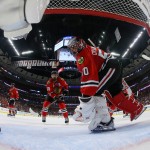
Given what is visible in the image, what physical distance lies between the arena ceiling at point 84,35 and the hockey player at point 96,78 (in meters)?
8.53

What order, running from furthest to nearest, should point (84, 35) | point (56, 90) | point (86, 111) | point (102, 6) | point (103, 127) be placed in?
point (84, 35)
point (56, 90)
point (103, 127)
point (86, 111)
point (102, 6)

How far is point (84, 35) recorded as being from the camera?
1294 centimetres

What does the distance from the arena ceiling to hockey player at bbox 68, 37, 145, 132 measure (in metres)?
8.53

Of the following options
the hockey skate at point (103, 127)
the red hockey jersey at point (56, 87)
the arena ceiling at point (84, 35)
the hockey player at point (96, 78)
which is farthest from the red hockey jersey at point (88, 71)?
the arena ceiling at point (84, 35)

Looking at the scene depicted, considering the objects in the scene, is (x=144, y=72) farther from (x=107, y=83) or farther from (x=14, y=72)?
(x=107, y=83)

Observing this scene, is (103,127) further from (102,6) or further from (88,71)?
(102,6)

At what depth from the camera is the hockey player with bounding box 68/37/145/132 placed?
165 cm

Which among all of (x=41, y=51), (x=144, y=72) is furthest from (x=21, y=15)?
(x=144, y=72)

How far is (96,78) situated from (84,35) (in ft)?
37.6

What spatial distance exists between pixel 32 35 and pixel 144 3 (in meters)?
11.7

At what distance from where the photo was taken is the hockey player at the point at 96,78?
1653mm

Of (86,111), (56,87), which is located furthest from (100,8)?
(56,87)

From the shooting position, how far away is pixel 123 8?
146 cm

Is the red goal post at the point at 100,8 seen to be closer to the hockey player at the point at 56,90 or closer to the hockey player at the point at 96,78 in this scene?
the hockey player at the point at 96,78
